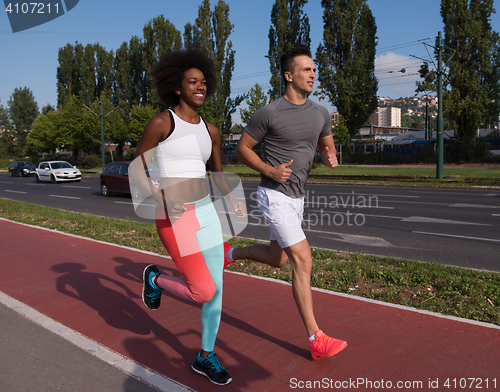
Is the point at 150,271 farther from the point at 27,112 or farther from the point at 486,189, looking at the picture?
the point at 27,112

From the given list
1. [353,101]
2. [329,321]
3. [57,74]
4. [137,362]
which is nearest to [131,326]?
[137,362]

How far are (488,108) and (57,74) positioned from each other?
51.6 metres

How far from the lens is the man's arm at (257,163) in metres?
3.03

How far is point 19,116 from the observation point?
9106cm

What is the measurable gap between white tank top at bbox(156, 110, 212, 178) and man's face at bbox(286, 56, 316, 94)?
86cm

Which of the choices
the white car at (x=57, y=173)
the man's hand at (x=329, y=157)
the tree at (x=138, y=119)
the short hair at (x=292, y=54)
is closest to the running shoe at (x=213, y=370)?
the man's hand at (x=329, y=157)

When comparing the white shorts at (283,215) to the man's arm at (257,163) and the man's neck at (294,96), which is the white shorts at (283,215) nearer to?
the man's arm at (257,163)

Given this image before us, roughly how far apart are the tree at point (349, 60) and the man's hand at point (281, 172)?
130ft

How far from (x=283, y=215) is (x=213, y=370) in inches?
45.0

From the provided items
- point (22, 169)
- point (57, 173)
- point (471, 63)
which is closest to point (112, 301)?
point (57, 173)

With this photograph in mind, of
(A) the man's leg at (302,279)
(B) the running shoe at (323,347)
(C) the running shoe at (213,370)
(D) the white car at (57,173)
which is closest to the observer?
(C) the running shoe at (213,370)

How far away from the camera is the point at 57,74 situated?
58.6 meters

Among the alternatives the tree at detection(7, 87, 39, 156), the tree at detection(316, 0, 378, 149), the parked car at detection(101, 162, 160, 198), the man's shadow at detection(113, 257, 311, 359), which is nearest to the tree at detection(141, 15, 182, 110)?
the tree at detection(316, 0, 378, 149)

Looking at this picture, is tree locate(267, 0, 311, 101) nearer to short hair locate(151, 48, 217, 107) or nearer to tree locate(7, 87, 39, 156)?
short hair locate(151, 48, 217, 107)
